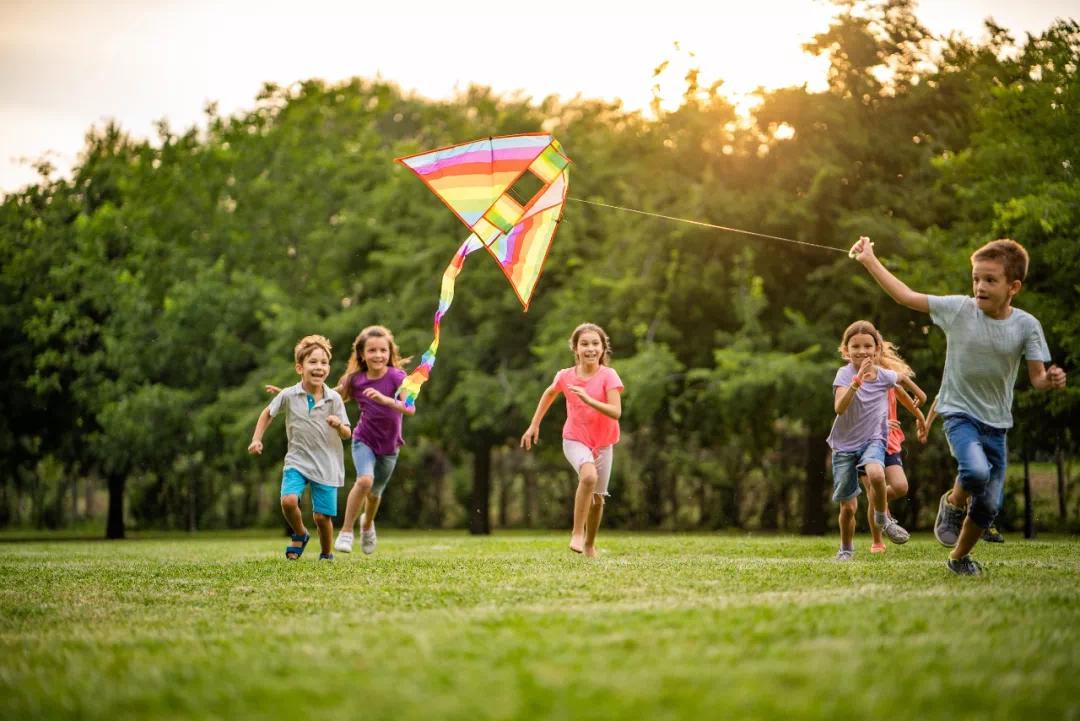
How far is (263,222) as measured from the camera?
28.0 metres

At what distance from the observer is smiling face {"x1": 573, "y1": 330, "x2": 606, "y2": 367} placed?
10.9m

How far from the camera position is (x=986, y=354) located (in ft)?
25.8

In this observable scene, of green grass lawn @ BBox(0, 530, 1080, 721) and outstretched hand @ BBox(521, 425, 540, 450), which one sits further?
outstretched hand @ BBox(521, 425, 540, 450)

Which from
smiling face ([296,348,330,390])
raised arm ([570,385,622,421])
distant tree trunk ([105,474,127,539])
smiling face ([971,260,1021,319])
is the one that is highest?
smiling face ([971,260,1021,319])

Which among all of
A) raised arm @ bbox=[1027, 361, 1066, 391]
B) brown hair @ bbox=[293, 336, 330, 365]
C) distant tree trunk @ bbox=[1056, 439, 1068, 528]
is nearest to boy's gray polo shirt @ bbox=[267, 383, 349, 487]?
brown hair @ bbox=[293, 336, 330, 365]

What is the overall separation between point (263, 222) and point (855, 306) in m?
13.2

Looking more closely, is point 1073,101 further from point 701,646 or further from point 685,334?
point 701,646

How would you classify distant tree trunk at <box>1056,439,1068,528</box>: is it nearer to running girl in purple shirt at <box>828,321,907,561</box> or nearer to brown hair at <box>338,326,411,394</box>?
running girl in purple shirt at <box>828,321,907,561</box>

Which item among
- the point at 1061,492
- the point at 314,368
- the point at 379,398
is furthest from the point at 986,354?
the point at 1061,492

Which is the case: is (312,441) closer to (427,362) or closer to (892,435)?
(427,362)

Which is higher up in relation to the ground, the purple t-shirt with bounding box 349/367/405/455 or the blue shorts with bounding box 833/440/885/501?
the purple t-shirt with bounding box 349/367/405/455

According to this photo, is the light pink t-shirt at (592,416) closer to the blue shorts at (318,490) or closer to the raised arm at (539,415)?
the raised arm at (539,415)

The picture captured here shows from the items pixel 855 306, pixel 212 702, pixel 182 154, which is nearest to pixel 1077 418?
pixel 855 306

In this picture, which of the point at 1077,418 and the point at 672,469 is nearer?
the point at 1077,418
